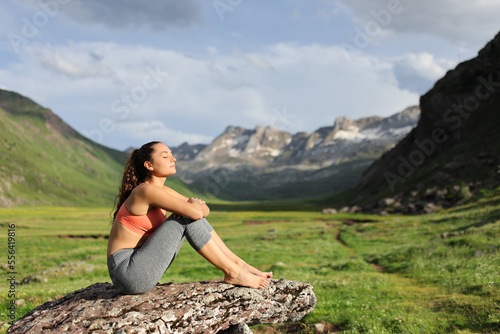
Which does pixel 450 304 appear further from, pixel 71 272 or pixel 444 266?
pixel 71 272

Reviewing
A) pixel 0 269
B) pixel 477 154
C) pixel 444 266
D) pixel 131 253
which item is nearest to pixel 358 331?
pixel 131 253

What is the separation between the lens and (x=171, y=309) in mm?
7812

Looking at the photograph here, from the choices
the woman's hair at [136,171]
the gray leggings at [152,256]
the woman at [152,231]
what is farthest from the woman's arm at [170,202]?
the woman's hair at [136,171]

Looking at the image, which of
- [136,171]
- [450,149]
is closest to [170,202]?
[136,171]

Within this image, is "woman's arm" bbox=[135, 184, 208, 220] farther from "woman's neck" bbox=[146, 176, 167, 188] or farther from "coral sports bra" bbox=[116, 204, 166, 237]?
"woman's neck" bbox=[146, 176, 167, 188]

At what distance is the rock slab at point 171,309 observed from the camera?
7.32 m

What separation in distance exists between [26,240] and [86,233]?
1158 centimetres

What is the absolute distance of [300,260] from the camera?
30.7 meters

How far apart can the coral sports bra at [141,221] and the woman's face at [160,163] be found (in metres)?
0.99

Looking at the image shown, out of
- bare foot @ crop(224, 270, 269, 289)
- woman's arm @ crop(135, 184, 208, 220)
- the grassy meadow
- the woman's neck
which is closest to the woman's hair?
the woman's neck

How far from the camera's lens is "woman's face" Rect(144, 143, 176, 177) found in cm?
890

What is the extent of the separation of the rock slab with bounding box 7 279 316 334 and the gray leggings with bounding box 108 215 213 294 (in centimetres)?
36

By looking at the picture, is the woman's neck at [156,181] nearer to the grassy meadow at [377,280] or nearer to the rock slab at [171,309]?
the rock slab at [171,309]

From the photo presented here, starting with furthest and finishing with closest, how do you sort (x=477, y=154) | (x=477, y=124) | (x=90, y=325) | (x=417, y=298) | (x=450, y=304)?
(x=477, y=124) < (x=477, y=154) < (x=417, y=298) < (x=450, y=304) < (x=90, y=325)
